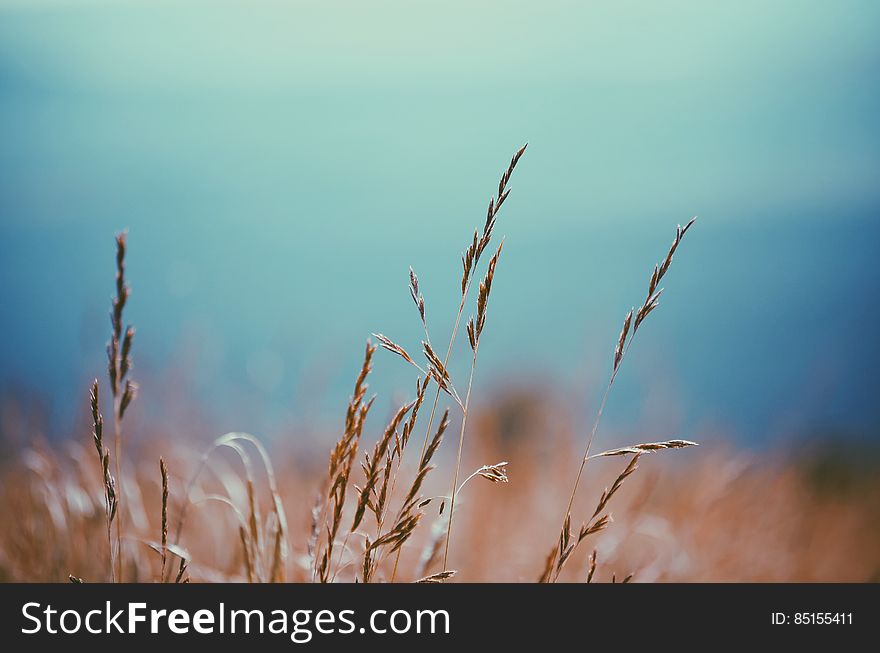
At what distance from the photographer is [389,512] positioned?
1968 mm

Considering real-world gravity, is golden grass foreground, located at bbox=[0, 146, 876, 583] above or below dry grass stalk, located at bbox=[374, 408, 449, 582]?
above

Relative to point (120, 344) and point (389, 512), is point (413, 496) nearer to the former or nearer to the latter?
point (120, 344)

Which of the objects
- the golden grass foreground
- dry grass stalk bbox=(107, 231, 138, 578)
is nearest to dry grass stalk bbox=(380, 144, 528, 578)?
the golden grass foreground

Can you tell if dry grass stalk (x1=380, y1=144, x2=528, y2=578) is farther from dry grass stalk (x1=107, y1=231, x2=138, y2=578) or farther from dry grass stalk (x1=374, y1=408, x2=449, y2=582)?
dry grass stalk (x1=107, y1=231, x2=138, y2=578)

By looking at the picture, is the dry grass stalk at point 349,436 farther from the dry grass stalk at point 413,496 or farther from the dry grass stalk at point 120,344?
the dry grass stalk at point 120,344

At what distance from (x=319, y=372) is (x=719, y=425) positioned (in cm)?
233

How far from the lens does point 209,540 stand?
247cm

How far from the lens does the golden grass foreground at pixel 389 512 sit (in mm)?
1039

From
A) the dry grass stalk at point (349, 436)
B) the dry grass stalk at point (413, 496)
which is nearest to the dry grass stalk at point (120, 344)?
the dry grass stalk at point (349, 436)

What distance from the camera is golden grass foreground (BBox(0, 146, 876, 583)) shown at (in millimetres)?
1039

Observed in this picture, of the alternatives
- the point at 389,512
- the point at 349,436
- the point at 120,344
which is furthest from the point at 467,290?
the point at 389,512

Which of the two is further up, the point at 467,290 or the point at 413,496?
the point at 467,290

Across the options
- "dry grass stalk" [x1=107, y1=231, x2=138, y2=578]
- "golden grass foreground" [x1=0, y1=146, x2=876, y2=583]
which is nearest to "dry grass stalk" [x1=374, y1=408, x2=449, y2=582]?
"golden grass foreground" [x1=0, y1=146, x2=876, y2=583]
